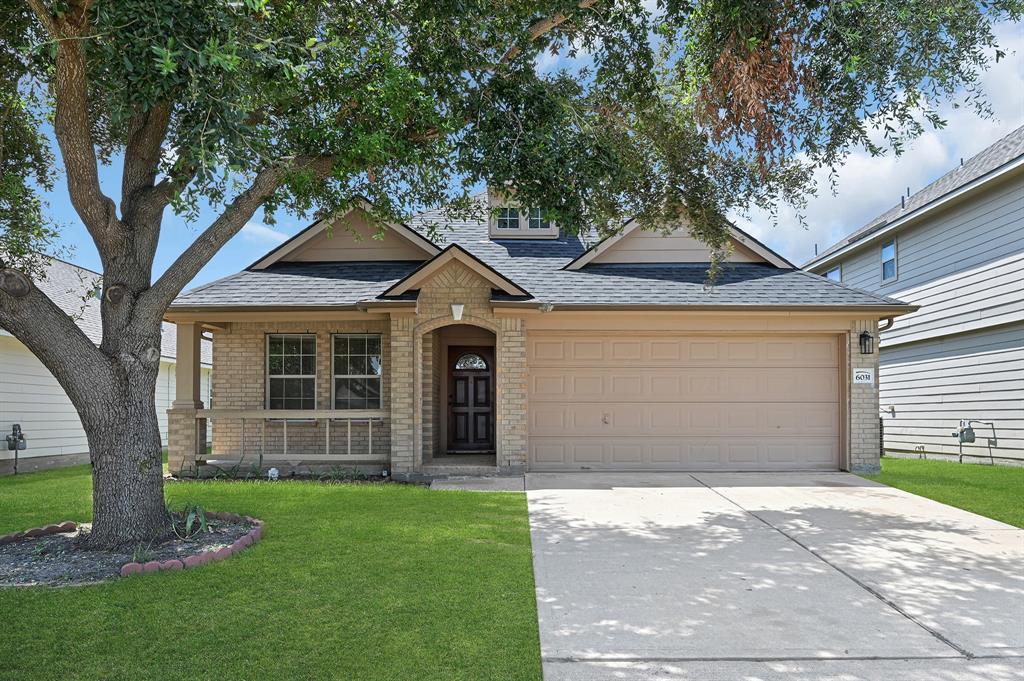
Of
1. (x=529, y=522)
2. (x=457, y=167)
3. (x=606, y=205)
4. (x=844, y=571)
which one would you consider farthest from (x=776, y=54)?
(x=529, y=522)

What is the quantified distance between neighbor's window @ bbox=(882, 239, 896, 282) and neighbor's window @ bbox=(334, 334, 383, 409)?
13.3 m

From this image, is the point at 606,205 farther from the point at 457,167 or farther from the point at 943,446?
the point at 943,446

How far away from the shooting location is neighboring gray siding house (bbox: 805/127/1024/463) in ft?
42.5

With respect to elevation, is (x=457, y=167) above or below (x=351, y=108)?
below

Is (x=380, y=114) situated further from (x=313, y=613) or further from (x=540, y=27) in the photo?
(x=313, y=613)

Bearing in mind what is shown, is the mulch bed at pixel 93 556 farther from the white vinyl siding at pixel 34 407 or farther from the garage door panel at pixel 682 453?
the white vinyl siding at pixel 34 407

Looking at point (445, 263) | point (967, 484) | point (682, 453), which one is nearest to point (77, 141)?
point (445, 263)

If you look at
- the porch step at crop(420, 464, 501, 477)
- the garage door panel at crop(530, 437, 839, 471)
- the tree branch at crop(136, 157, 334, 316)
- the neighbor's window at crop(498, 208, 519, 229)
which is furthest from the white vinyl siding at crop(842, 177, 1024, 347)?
the tree branch at crop(136, 157, 334, 316)

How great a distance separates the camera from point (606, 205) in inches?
367

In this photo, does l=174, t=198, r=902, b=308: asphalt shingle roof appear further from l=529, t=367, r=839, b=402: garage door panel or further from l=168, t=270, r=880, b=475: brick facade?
l=529, t=367, r=839, b=402: garage door panel

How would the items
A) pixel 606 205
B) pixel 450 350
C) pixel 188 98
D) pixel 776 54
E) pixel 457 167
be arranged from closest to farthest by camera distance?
pixel 188 98, pixel 776 54, pixel 457 167, pixel 606 205, pixel 450 350

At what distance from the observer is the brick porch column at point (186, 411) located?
36.7ft

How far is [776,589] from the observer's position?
5141 millimetres

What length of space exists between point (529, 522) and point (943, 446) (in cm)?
1220
